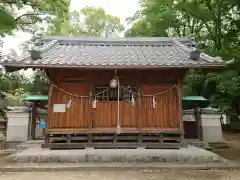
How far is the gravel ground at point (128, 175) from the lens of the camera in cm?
759

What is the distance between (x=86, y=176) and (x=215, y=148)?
28.3 ft

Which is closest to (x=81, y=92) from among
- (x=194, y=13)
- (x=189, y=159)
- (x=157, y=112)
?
(x=157, y=112)

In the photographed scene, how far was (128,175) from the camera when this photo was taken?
790cm

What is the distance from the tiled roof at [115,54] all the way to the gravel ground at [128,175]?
360 cm

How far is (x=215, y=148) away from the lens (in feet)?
45.9

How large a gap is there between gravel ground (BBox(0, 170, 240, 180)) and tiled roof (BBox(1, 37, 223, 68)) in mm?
3604

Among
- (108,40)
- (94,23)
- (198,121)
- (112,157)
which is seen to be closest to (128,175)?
(112,157)

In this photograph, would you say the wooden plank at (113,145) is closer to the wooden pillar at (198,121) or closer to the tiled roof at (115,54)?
the tiled roof at (115,54)

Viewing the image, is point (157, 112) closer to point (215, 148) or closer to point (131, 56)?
point (131, 56)

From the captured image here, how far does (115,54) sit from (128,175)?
18.8 ft

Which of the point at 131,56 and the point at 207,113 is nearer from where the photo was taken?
the point at 131,56

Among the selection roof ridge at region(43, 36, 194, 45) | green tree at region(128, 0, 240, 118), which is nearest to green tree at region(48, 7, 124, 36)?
green tree at region(128, 0, 240, 118)

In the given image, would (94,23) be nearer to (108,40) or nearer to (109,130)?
(108,40)

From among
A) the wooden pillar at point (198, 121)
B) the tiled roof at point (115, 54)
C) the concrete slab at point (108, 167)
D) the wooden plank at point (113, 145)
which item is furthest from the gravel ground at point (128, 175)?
the wooden pillar at point (198, 121)
